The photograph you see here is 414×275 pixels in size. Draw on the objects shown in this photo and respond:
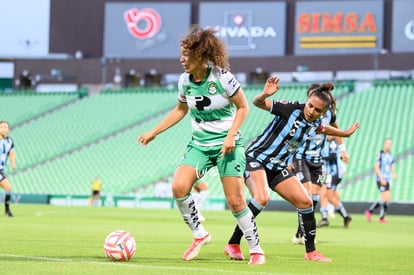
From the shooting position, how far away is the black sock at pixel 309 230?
427 inches

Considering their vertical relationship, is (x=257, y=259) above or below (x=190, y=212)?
below

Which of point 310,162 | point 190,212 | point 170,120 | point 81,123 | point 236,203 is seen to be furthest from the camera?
point 81,123

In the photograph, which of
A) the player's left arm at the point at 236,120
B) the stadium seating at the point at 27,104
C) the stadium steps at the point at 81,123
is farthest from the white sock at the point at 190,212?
the stadium seating at the point at 27,104

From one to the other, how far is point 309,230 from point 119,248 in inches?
102

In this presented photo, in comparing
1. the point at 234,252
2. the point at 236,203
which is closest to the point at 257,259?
the point at 236,203

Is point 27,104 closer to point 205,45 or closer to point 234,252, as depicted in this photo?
point 234,252

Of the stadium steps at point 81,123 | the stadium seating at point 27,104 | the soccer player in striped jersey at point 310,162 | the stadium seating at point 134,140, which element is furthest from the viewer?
the stadium seating at point 27,104

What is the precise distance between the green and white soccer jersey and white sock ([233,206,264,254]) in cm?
87

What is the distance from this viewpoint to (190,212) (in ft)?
33.3

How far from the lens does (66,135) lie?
49.2 metres

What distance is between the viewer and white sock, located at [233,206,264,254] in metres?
9.97

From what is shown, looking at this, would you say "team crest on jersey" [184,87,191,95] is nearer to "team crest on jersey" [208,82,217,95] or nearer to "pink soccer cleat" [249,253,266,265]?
"team crest on jersey" [208,82,217,95]

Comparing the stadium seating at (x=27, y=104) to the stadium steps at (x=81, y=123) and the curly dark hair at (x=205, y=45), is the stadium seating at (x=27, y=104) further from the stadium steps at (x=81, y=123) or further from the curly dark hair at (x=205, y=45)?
the curly dark hair at (x=205, y=45)

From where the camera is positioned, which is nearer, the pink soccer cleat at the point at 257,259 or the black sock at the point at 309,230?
the pink soccer cleat at the point at 257,259
